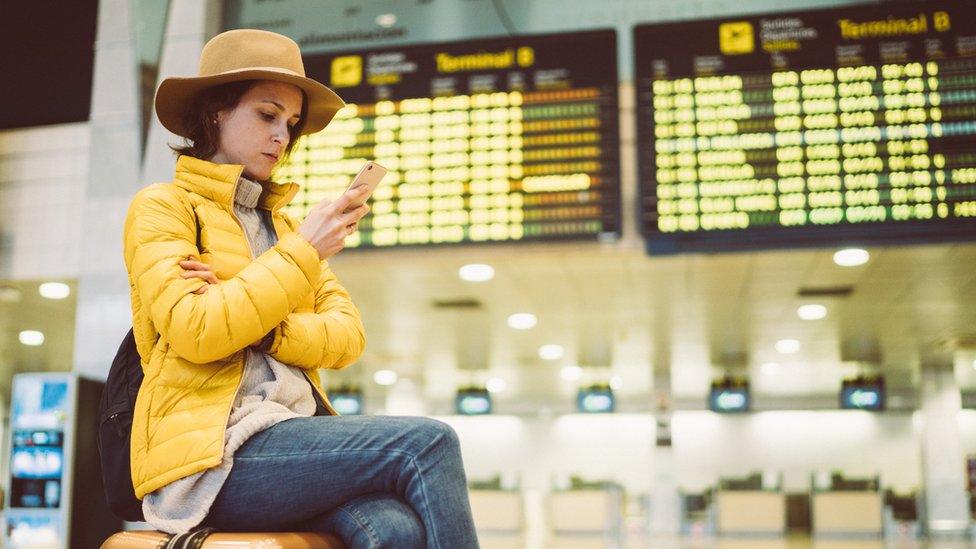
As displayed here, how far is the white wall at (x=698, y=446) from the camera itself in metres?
18.7

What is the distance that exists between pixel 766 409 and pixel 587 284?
515 inches

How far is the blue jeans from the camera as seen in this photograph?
1.37m

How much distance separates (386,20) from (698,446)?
48.3 feet

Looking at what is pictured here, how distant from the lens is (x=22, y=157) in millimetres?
6434

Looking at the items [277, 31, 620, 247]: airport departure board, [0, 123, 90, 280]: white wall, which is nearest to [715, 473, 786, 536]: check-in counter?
[277, 31, 620, 247]: airport departure board

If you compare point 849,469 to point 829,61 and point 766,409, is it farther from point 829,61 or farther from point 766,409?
point 829,61

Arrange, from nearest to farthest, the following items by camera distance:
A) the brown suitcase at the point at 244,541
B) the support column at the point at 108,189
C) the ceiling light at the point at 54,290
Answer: the brown suitcase at the point at 244,541, the support column at the point at 108,189, the ceiling light at the point at 54,290

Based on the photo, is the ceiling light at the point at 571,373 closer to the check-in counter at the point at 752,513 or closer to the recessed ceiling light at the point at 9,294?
the check-in counter at the point at 752,513

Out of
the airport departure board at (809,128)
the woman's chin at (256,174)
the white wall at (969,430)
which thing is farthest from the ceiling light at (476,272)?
the white wall at (969,430)

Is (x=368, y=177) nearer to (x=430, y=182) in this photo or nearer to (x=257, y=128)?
(x=257, y=128)

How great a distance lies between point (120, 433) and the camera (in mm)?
1485

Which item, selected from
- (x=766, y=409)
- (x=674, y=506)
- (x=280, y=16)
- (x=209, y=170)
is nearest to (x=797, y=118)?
(x=280, y=16)

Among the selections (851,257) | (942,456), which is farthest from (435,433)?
(942,456)

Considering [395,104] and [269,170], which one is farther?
[395,104]
